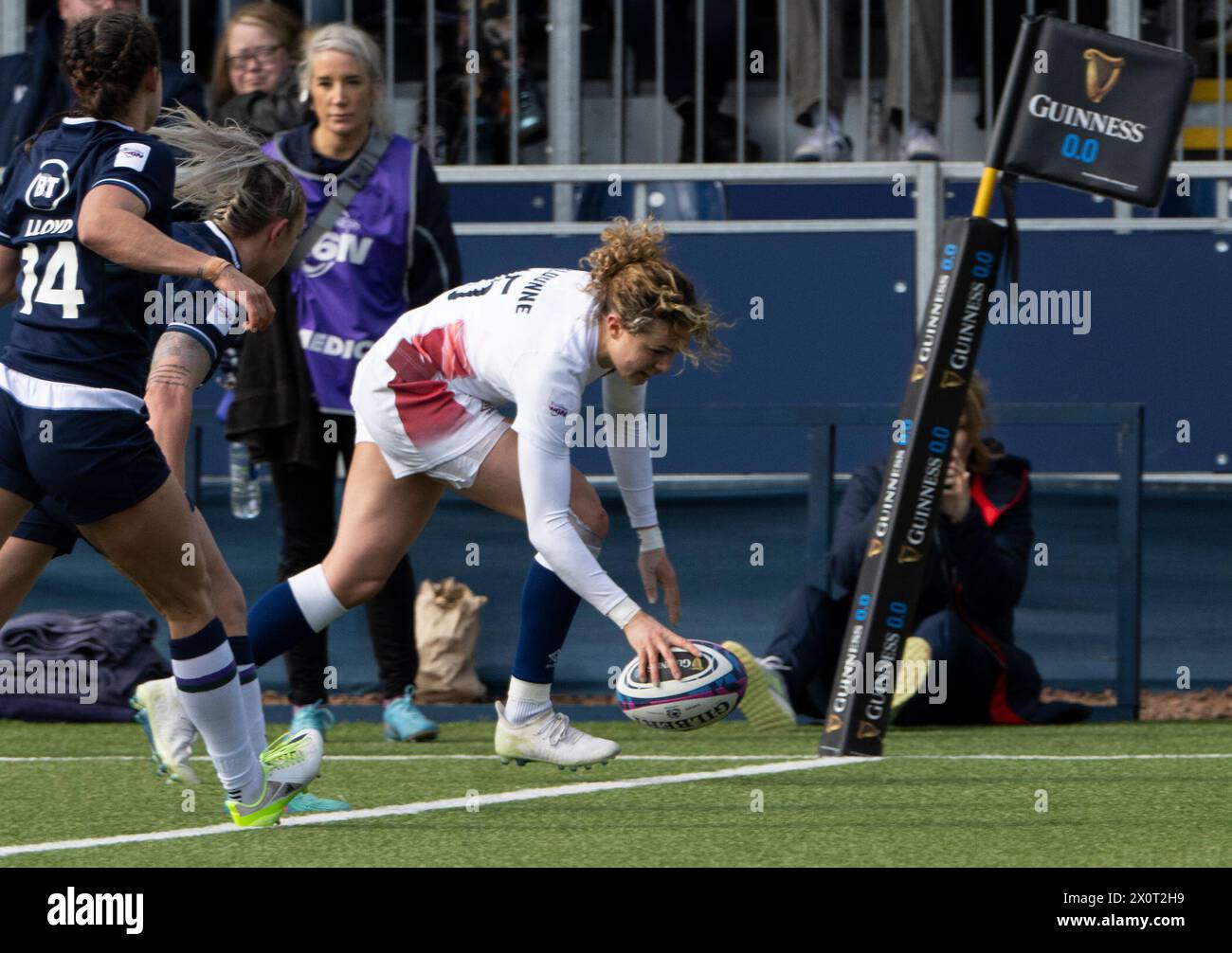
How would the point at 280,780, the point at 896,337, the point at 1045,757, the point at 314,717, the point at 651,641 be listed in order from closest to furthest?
1. the point at 280,780
2. the point at 651,641
3. the point at 1045,757
4. the point at 314,717
5. the point at 896,337

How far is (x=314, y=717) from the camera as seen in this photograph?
6.47 metres

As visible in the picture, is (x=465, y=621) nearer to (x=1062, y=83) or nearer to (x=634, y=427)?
(x=634, y=427)

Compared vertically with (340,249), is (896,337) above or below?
below

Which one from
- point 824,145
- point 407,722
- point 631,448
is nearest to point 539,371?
point 631,448

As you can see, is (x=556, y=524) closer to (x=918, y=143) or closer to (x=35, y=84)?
(x=35, y=84)

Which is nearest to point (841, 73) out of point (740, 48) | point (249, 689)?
point (740, 48)

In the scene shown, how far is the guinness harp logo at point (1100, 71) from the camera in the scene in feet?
19.1

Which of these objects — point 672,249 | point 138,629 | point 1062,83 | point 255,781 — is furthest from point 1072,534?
point 255,781

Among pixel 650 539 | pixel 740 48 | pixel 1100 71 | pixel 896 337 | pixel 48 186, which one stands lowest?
pixel 650 539

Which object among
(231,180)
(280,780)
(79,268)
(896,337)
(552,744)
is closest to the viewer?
(79,268)

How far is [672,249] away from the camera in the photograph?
7965mm

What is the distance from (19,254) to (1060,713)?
3962mm

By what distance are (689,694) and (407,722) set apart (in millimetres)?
1630

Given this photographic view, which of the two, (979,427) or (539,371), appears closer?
(539,371)
